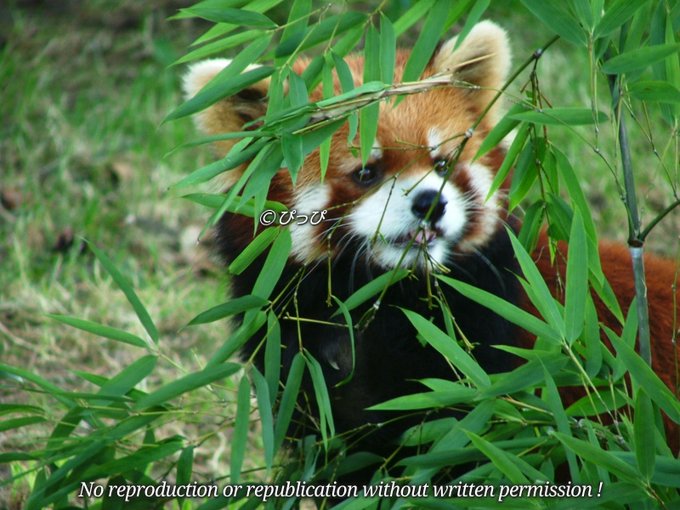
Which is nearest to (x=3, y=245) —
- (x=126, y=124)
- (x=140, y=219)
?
(x=140, y=219)

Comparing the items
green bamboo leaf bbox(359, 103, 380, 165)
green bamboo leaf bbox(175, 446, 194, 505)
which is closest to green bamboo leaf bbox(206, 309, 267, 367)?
green bamboo leaf bbox(175, 446, 194, 505)

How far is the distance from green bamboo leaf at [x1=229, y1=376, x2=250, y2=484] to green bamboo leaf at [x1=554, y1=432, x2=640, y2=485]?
594mm

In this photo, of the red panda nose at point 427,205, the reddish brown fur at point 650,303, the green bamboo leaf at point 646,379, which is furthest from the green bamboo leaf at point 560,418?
the reddish brown fur at point 650,303

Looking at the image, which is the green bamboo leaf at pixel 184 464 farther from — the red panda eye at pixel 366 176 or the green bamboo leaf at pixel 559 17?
the green bamboo leaf at pixel 559 17

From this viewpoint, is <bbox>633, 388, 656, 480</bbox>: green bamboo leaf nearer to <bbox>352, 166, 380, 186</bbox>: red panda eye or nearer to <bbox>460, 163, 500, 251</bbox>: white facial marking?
<bbox>460, 163, 500, 251</bbox>: white facial marking

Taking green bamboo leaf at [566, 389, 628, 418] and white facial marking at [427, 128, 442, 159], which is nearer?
green bamboo leaf at [566, 389, 628, 418]

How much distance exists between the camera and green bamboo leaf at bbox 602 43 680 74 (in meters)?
1.67

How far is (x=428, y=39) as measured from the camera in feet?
6.24

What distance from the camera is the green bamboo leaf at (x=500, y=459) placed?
1.70 meters

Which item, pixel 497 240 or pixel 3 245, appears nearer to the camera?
pixel 497 240

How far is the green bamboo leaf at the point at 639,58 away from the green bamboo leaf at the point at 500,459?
2.36ft

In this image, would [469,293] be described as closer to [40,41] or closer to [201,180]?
[201,180]

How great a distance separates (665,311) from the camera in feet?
8.75

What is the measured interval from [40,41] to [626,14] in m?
4.38
